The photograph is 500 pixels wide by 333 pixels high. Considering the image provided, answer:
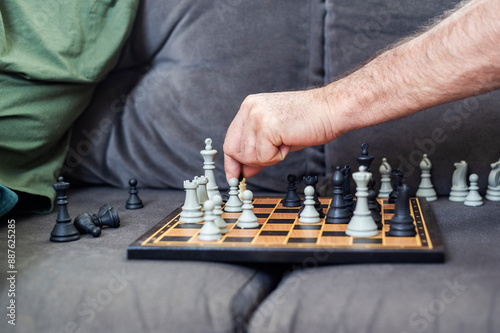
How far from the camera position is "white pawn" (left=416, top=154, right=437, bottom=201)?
1.72 meters

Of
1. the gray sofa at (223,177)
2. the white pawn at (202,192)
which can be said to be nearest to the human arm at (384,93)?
the white pawn at (202,192)

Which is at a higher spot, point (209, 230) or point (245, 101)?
point (245, 101)

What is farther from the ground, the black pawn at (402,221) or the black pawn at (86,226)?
the black pawn at (402,221)

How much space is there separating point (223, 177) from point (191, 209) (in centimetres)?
54

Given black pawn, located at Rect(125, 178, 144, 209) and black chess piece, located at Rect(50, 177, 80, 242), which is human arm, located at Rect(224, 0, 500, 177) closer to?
black pawn, located at Rect(125, 178, 144, 209)

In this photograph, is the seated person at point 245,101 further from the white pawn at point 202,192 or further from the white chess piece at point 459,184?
the white chess piece at point 459,184

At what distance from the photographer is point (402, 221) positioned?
47.4 inches

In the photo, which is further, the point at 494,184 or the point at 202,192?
the point at 494,184

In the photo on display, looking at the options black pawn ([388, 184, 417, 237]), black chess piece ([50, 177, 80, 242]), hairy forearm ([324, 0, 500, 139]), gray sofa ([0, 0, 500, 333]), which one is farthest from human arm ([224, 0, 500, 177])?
black chess piece ([50, 177, 80, 242])

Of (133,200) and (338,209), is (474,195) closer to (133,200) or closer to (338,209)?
(338,209)

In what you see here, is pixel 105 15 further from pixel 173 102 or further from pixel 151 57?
pixel 173 102

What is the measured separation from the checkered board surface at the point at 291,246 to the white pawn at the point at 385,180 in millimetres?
420

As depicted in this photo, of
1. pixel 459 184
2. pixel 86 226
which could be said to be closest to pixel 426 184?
pixel 459 184

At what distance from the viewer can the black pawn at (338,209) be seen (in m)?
1.34
